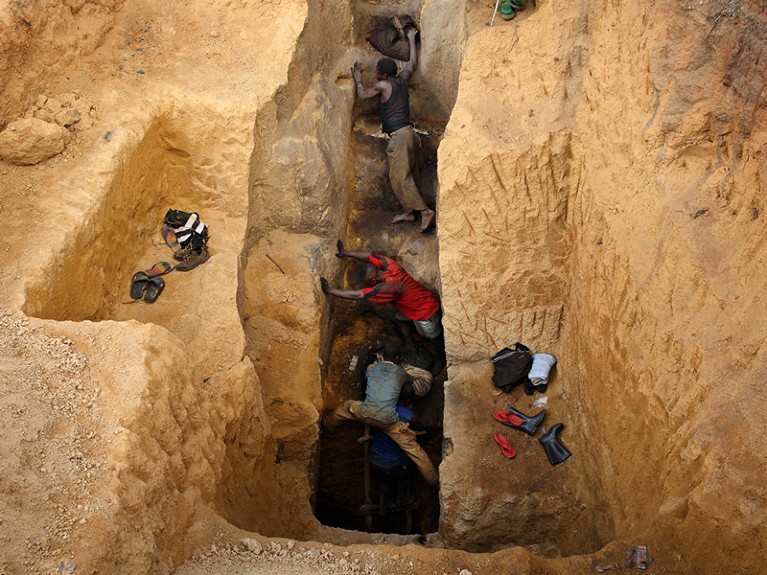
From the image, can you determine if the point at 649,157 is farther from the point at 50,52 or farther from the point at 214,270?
the point at 50,52

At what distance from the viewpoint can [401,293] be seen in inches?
279

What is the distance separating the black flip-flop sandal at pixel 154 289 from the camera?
5.84 m

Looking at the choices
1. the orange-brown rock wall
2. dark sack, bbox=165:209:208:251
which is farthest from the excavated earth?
dark sack, bbox=165:209:208:251

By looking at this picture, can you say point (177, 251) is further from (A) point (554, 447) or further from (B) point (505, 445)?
(A) point (554, 447)

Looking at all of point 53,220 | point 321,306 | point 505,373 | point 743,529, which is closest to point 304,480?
point 321,306

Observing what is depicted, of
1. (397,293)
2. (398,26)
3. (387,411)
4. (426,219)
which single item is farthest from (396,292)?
(398,26)

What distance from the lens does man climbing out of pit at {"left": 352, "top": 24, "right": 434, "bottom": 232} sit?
24.4ft

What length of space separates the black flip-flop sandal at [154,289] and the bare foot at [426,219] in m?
2.77

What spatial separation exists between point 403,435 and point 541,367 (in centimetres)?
139

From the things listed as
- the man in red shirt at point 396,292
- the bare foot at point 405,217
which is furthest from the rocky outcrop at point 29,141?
the bare foot at point 405,217

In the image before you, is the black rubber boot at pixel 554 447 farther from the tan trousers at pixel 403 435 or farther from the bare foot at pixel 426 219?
the bare foot at pixel 426 219

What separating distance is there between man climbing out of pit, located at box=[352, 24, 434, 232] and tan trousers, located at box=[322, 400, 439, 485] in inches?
Result: 78.1

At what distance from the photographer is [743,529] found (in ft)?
12.1

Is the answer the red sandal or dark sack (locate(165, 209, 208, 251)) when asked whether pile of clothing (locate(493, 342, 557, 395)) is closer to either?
the red sandal
